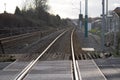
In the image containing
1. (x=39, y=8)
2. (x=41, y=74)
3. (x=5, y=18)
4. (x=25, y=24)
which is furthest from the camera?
(x=39, y=8)

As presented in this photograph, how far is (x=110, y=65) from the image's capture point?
19.2 meters

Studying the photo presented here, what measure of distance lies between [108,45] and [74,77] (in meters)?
24.9

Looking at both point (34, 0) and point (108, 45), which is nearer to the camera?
point (108, 45)

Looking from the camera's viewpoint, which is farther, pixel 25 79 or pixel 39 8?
pixel 39 8

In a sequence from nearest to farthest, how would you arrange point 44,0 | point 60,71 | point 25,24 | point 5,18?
point 60,71 → point 5,18 → point 25,24 → point 44,0

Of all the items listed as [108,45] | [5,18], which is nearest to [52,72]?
[108,45]

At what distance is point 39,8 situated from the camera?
136625 millimetres

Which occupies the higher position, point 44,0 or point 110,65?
point 44,0

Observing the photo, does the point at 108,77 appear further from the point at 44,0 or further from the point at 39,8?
the point at 44,0

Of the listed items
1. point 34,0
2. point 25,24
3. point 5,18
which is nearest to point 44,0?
point 34,0

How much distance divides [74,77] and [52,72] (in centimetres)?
203

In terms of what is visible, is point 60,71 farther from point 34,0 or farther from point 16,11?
point 34,0

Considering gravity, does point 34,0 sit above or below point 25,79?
above

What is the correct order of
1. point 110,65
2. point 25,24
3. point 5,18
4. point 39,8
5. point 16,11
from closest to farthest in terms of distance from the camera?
point 110,65, point 5,18, point 25,24, point 16,11, point 39,8
